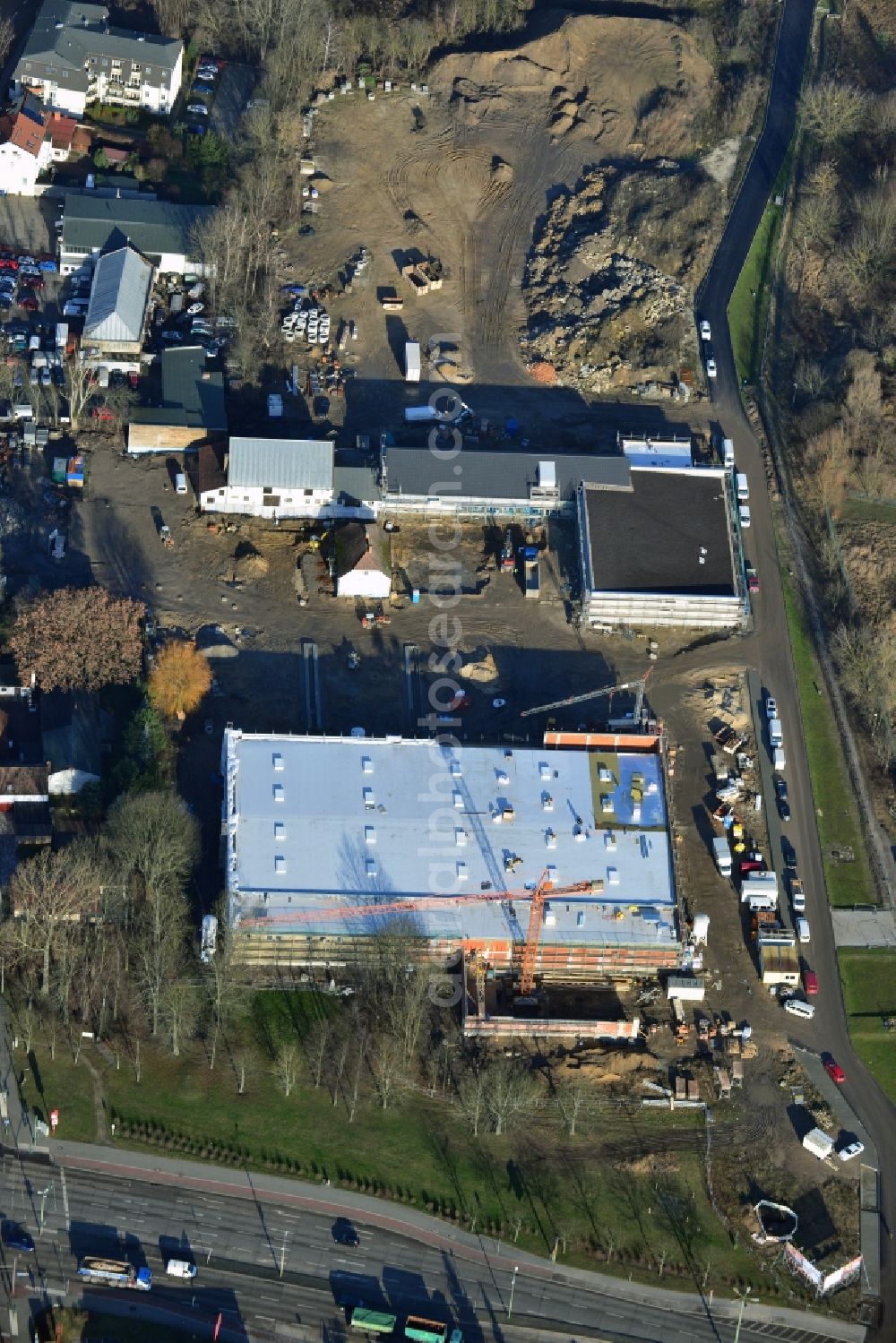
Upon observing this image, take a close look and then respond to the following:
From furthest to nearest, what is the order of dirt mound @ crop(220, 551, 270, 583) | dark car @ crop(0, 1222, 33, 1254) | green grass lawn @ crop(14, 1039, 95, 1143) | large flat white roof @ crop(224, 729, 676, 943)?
dirt mound @ crop(220, 551, 270, 583) → large flat white roof @ crop(224, 729, 676, 943) → green grass lawn @ crop(14, 1039, 95, 1143) → dark car @ crop(0, 1222, 33, 1254)

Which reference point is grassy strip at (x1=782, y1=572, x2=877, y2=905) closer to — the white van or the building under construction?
the building under construction

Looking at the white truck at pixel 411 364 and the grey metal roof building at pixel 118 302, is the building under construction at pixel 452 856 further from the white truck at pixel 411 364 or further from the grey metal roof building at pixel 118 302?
the grey metal roof building at pixel 118 302

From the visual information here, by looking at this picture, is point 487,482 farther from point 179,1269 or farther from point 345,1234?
point 179,1269

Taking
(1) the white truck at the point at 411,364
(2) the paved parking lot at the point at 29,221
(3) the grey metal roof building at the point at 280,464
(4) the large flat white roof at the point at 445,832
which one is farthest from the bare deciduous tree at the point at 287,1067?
(2) the paved parking lot at the point at 29,221

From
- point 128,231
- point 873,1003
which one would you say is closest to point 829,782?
point 873,1003

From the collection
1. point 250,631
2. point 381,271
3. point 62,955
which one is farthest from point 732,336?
point 62,955

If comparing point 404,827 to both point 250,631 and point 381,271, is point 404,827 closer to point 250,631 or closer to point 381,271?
point 250,631

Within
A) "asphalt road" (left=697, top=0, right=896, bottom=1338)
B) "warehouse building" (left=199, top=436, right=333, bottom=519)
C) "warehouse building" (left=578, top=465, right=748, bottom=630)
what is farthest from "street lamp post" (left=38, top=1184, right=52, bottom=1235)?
"warehouse building" (left=578, top=465, right=748, bottom=630)
